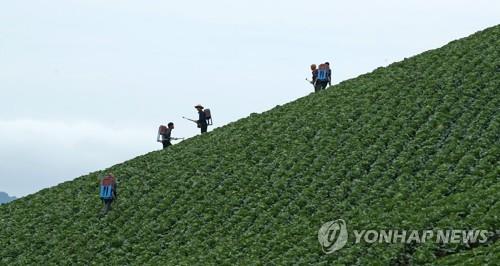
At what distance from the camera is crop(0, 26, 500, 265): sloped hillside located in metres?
27.9

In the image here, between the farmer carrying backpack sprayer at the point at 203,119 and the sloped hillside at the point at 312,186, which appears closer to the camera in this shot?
the sloped hillside at the point at 312,186

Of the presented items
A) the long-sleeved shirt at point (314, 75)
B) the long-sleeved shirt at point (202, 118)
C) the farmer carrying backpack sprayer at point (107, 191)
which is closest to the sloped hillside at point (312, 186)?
the farmer carrying backpack sprayer at point (107, 191)

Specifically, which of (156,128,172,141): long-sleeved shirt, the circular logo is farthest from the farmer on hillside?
the circular logo

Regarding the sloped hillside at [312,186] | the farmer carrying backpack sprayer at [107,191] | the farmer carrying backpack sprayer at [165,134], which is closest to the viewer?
the sloped hillside at [312,186]

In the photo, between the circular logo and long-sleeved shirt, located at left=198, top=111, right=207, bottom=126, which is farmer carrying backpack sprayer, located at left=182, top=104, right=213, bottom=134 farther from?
the circular logo

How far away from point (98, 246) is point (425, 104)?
15.2m

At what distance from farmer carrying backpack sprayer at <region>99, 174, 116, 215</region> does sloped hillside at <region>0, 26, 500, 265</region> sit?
0.52 meters

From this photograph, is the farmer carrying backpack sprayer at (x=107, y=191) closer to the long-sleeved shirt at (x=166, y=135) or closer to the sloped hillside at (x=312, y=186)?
the sloped hillside at (x=312, y=186)

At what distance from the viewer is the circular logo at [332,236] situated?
2706 centimetres

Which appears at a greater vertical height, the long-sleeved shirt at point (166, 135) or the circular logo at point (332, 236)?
the long-sleeved shirt at point (166, 135)
